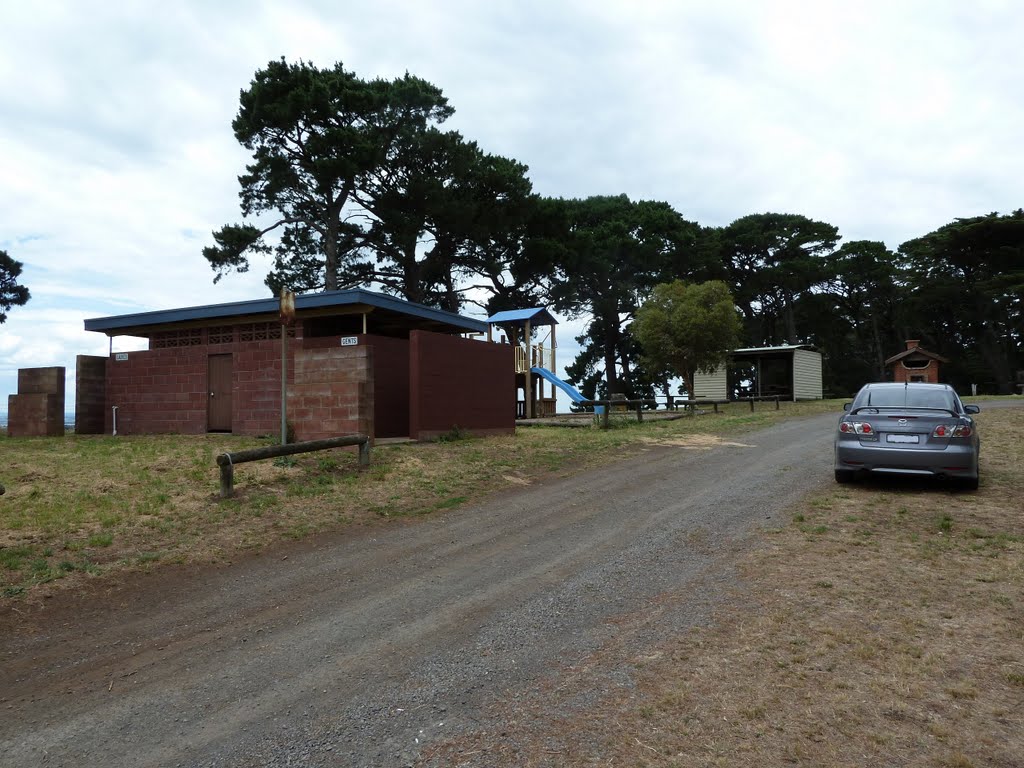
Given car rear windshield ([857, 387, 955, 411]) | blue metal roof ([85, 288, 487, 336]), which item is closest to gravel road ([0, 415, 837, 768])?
car rear windshield ([857, 387, 955, 411])

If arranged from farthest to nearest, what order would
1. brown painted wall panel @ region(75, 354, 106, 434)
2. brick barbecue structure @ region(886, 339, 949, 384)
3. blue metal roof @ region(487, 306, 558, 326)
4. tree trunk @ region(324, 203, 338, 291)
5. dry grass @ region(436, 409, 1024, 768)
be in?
brick barbecue structure @ region(886, 339, 949, 384) < tree trunk @ region(324, 203, 338, 291) < blue metal roof @ region(487, 306, 558, 326) < brown painted wall panel @ region(75, 354, 106, 434) < dry grass @ region(436, 409, 1024, 768)

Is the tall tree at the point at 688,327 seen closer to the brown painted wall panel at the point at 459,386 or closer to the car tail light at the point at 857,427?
the brown painted wall panel at the point at 459,386

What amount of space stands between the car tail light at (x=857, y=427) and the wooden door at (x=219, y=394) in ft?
46.5

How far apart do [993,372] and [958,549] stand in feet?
145

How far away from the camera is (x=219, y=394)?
57.3ft

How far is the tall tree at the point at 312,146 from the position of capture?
90.2ft

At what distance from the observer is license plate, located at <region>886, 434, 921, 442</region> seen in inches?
358

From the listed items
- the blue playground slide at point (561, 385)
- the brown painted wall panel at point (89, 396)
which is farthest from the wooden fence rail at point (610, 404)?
the brown painted wall panel at point (89, 396)

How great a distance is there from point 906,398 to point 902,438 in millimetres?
908

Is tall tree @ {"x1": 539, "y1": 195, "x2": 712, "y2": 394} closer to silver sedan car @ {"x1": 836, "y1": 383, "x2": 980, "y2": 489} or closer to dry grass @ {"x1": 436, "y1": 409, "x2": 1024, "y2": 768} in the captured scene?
silver sedan car @ {"x1": 836, "y1": 383, "x2": 980, "y2": 489}

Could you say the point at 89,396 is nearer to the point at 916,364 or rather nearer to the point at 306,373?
the point at 306,373

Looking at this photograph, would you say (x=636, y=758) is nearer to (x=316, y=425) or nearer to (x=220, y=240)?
(x=316, y=425)

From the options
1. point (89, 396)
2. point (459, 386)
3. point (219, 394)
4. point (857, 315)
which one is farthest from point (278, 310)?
point (857, 315)

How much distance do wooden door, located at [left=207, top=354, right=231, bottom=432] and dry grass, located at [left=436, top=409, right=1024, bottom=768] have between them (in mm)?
14737
